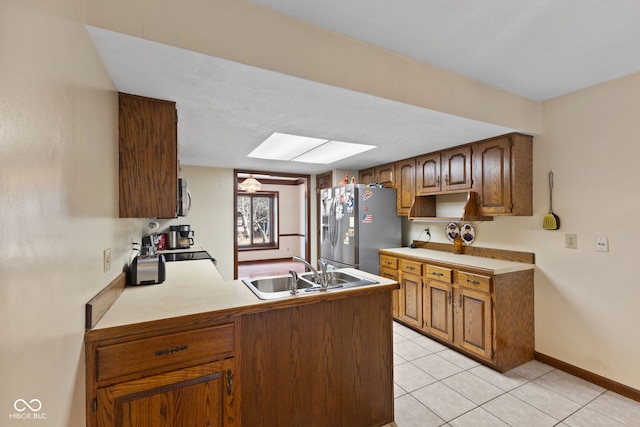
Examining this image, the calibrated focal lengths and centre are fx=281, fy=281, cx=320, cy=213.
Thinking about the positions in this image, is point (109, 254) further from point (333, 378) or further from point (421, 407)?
point (421, 407)

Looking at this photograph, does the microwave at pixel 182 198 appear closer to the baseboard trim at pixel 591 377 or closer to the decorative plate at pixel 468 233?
the decorative plate at pixel 468 233

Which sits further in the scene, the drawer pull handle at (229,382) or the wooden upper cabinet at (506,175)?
the wooden upper cabinet at (506,175)

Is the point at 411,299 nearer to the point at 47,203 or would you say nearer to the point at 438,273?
the point at 438,273

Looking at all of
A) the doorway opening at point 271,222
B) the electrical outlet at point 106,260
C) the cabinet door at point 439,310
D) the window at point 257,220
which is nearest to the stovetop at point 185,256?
the electrical outlet at point 106,260

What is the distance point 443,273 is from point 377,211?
4.00 feet

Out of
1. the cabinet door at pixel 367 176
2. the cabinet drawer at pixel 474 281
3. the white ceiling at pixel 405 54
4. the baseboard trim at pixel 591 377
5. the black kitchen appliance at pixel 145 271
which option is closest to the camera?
the white ceiling at pixel 405 54

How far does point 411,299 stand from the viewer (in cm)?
329

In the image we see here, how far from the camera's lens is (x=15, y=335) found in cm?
62

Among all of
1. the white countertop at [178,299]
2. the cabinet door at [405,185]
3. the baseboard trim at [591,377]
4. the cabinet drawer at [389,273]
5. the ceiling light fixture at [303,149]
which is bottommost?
the baseboard trim at [591,377]

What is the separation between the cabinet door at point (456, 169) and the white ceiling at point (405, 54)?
0.41 metres

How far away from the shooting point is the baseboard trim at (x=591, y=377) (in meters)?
2.08

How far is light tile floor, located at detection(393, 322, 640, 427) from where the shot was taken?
188cm

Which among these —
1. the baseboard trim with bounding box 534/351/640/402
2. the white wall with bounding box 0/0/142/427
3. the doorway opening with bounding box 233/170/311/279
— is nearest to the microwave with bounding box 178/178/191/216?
the white wall with bounding box 0/0/142/427

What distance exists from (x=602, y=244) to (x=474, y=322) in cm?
118
